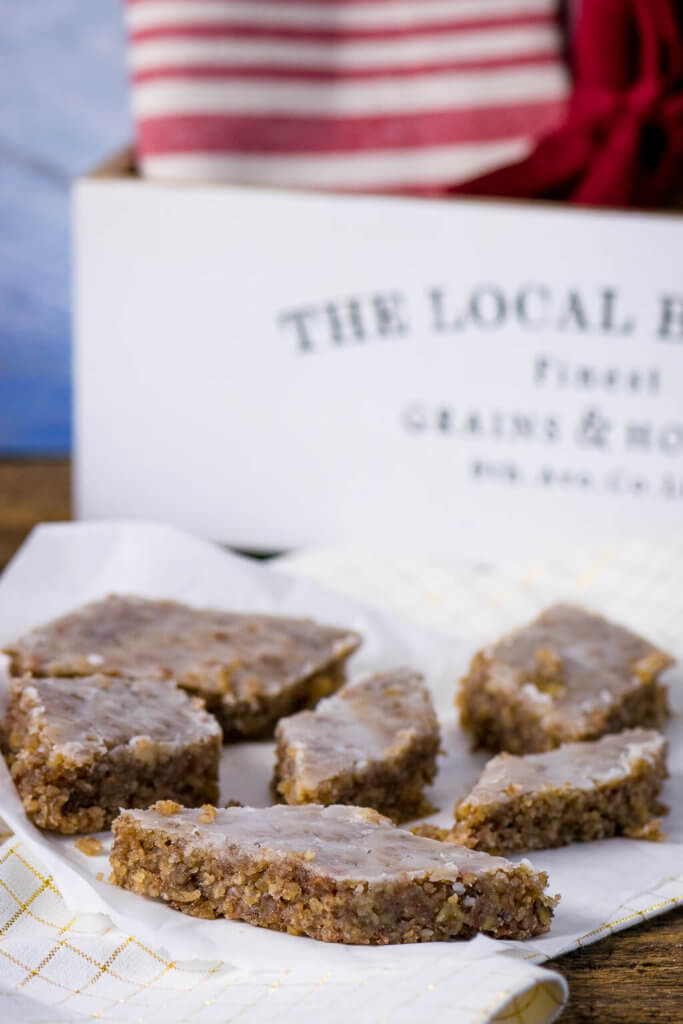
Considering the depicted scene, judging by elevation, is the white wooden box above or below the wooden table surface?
above

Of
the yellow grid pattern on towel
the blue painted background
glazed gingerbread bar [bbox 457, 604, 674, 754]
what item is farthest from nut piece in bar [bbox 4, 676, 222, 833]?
the blue painted background

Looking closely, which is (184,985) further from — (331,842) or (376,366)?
(376,366)

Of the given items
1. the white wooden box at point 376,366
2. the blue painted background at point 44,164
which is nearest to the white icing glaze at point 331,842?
the white wooden box at point 376,366

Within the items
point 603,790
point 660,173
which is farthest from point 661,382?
point 603,790

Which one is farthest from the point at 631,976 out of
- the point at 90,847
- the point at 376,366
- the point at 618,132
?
the point at 618,132

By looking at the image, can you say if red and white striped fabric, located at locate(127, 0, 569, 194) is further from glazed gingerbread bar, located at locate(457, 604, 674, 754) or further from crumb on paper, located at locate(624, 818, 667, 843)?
crumb on paper, located at locate(624, 818, 667, 843)

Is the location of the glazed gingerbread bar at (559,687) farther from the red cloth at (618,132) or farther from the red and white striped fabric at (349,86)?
the red and white striped fabric at (349,86)

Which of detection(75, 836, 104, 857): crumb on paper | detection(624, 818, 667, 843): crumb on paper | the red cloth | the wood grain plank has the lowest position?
the wood grain plank

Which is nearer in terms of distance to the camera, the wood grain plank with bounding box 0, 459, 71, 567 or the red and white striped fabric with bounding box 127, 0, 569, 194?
the red and white striped fabric with bounding box 127, 0, 569, 194
